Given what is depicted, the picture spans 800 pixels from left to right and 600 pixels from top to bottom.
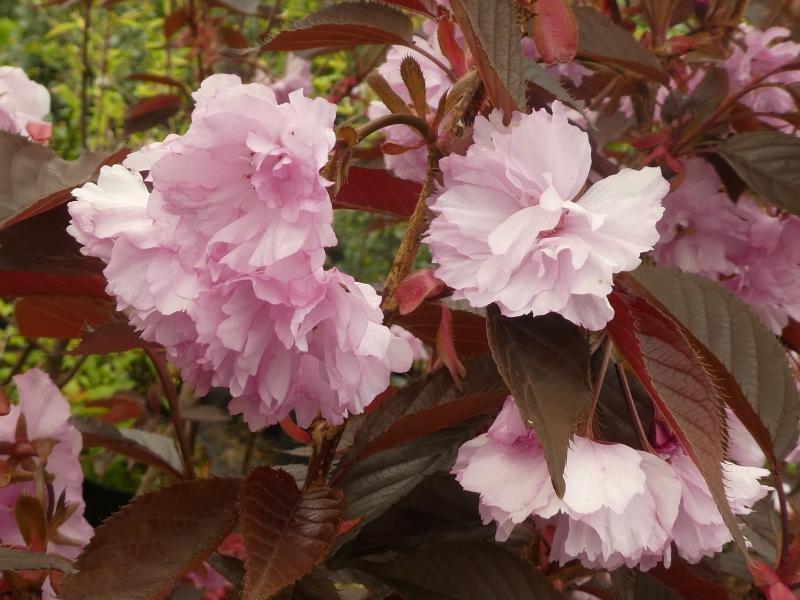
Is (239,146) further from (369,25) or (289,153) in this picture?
(369,25)

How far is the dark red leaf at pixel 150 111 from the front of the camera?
1.44 metres

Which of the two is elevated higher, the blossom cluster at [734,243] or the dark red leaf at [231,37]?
the blossom cluster at [734,243]

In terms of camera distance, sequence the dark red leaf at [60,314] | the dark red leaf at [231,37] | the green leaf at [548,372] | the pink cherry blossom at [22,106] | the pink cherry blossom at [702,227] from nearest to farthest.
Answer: the green leaf at [548,372] < the dark red leaf at [60,314] < the pink cherry blossom at [22,106] < the pink cherry blossom at [702,227] < the dark red leaf at [231,37]

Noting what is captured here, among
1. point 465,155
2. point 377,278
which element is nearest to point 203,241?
point 465,155

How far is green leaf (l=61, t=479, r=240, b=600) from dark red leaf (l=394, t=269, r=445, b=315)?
18cm

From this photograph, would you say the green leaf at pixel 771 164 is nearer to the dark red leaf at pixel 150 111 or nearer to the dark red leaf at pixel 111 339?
the dark red leaf at pixel 111 339

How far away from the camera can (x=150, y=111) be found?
4.79 ft

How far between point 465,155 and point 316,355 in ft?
0.52

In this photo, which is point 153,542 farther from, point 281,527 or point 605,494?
point 605,494

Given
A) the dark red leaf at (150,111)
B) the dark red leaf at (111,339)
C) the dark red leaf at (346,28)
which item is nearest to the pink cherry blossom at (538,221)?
the dark red leaf at (346,28)

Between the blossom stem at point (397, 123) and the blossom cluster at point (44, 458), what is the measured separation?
1.12ft

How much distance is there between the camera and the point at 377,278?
2689mm

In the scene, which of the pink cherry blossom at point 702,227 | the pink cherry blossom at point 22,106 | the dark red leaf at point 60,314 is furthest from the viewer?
the pink cherry blossom at point 702,227

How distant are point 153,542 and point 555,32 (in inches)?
16.4
